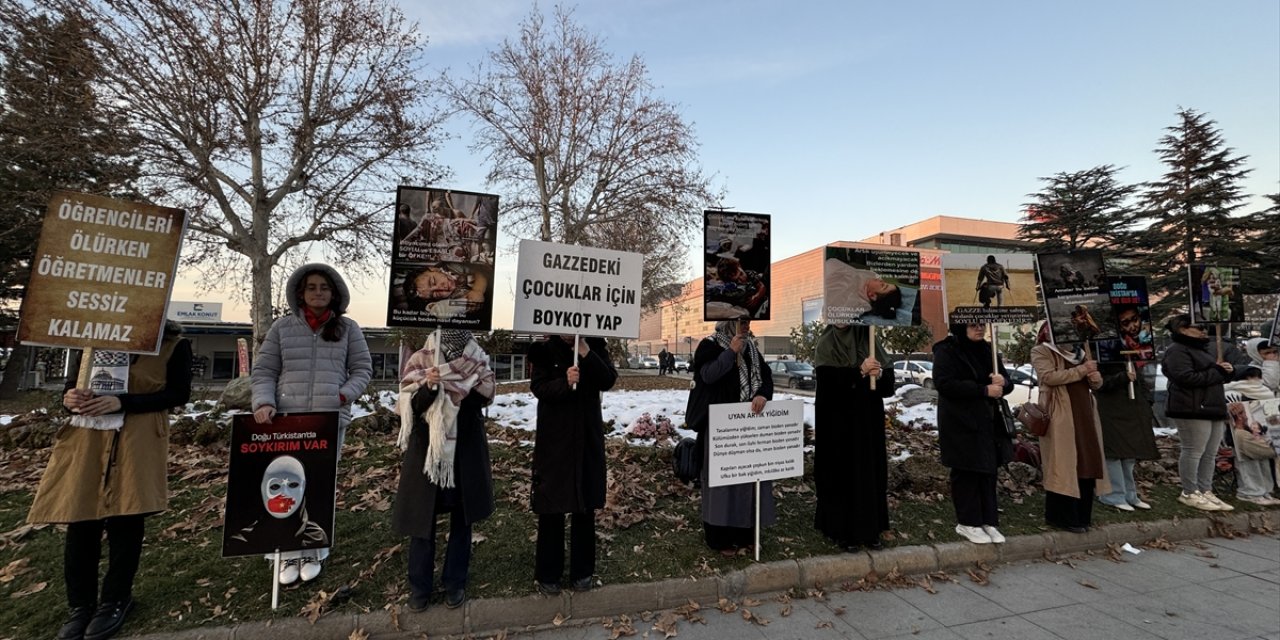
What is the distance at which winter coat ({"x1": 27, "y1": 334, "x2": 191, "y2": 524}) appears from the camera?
291 centimetres

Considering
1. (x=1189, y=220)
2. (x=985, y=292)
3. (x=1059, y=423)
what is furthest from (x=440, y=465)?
(x=1189, y=220)

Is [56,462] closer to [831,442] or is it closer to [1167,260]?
[831,442]

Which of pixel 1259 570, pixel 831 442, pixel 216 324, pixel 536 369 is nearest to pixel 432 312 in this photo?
pixel 536 369

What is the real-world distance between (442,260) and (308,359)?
44.7 inches

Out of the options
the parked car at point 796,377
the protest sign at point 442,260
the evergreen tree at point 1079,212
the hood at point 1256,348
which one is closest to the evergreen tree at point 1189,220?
the evergreen tree at point 1079,212

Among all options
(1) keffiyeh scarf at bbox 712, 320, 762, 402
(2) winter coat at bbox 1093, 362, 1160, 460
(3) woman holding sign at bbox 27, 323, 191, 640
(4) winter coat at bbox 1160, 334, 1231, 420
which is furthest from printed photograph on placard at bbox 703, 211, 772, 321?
(4) winter coat at bbox 1160, 334, 1231, 420

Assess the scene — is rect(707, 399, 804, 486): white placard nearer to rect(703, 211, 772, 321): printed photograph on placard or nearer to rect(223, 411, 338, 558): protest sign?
rect(703, 211, 772, 321): printed photograph on placard

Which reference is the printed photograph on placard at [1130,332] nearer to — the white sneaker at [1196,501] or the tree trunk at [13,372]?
the white sneaker at [1196,501]

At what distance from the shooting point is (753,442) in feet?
13.8

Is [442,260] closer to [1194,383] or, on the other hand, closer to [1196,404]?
[1194,383]

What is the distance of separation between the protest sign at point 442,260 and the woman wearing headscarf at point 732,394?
1769 millimetres

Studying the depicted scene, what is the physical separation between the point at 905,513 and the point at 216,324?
136 feet

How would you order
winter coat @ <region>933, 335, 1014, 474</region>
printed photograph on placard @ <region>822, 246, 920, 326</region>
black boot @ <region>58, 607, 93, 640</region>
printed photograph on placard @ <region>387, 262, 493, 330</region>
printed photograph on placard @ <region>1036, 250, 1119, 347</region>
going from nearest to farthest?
1. black boot @ <region>58, 607, 93, 640</region>
2. printed photograph on placard @ <region>387, 262, 493, 330</region>
3. printed photograph on placard @ <region>822, 246, 920, 326</region>
4. winter coat @ <region>933, 335, 1014, 474</region>
5. printed photograph on placard @ <region>1036, 250, 1119, 347</region>

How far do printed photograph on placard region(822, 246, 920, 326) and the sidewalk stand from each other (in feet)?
6.45
